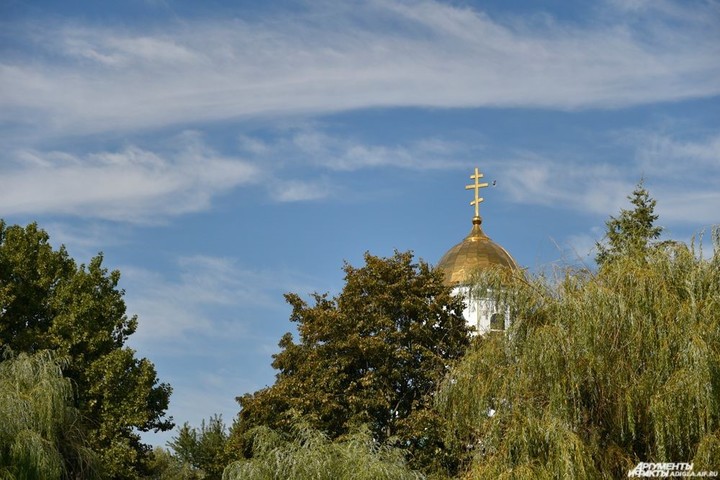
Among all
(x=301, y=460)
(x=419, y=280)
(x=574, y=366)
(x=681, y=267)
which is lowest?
(x=301, y=460)

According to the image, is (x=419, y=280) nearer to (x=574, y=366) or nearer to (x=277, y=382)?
(x=277, y=382)

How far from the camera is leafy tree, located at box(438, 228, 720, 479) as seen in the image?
1515cm

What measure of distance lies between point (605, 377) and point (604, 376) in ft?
0.07

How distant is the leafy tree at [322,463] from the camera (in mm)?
18031

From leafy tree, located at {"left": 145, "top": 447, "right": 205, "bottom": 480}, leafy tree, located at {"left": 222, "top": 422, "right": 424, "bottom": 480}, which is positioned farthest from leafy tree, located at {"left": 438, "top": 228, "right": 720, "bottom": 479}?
leafy tree, located at {"left": 145, "top": 447, "right": 205, "bottom": 480}

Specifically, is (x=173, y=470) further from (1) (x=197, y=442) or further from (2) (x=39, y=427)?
(2) (x=39, y=427)

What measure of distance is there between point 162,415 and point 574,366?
16.0m

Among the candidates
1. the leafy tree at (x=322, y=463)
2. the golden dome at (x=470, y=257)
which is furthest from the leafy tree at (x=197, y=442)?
the leafy tree at (x=322, y=463)

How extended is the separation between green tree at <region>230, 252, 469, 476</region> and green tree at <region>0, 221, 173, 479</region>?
2780 mm

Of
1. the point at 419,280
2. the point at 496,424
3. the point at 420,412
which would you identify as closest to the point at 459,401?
the point at 496,424

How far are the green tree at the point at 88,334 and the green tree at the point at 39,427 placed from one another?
200 inches

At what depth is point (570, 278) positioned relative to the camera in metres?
18.0

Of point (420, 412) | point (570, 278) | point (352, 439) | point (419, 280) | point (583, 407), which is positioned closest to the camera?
point (583, 407)

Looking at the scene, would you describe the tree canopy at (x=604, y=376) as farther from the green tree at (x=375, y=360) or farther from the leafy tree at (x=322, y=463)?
the green tree at (x=375, y=360)
